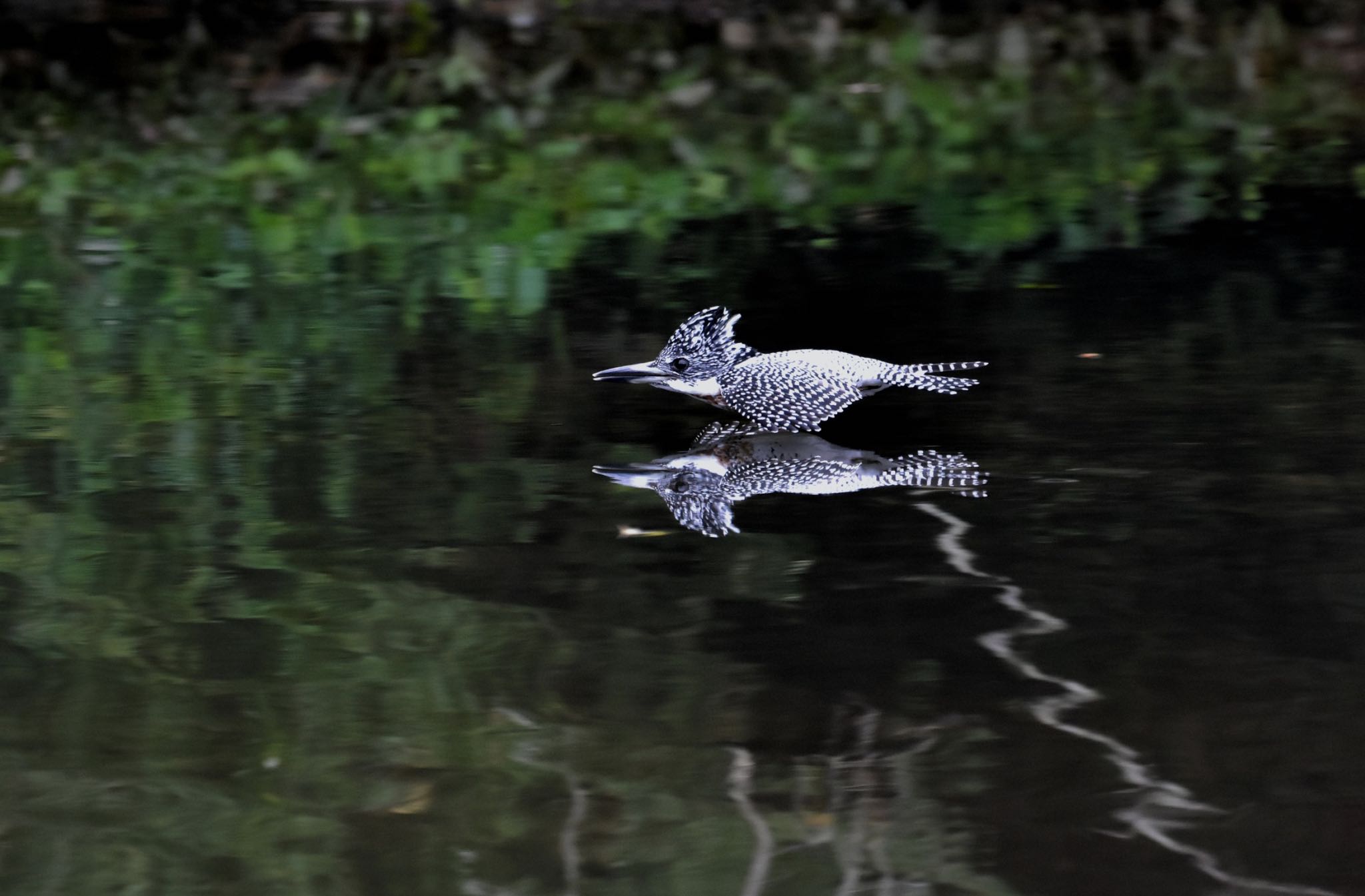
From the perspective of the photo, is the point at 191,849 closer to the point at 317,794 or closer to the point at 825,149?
the point at 317,794

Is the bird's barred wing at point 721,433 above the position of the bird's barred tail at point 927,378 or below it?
below

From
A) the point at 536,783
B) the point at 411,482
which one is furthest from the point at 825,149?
the point at 536,783

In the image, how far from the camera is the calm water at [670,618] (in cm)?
323

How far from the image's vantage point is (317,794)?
11.3 feet

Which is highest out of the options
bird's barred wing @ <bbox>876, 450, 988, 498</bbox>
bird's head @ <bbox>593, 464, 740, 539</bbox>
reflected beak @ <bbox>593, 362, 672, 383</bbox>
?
reflected beak @ <bbox>593, 362, 672, 383</bbox>

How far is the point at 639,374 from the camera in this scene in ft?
18.2

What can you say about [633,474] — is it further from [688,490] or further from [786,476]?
[786,476]

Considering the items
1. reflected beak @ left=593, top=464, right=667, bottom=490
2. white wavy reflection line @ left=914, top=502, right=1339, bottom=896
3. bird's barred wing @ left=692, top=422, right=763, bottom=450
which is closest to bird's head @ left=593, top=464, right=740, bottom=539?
reflected beak @ left=593, top=464, right=667, bottom=490

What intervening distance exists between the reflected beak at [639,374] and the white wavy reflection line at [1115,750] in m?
1.27

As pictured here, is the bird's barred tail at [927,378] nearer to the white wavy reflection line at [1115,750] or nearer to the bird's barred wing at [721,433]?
the bird's barred wing at [721,433]

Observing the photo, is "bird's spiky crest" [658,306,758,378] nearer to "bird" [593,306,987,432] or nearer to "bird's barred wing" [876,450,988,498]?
"bird" [593,306,987,432]

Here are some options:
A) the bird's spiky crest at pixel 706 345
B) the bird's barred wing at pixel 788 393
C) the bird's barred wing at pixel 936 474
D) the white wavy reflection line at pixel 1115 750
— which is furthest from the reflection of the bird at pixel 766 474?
the white wavy reflection line at pixel 1115 750

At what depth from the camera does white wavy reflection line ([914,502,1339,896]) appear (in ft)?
10.0

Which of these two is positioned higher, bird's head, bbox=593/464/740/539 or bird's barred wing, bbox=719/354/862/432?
bird's barred wing, bbox=719/354/862/432
